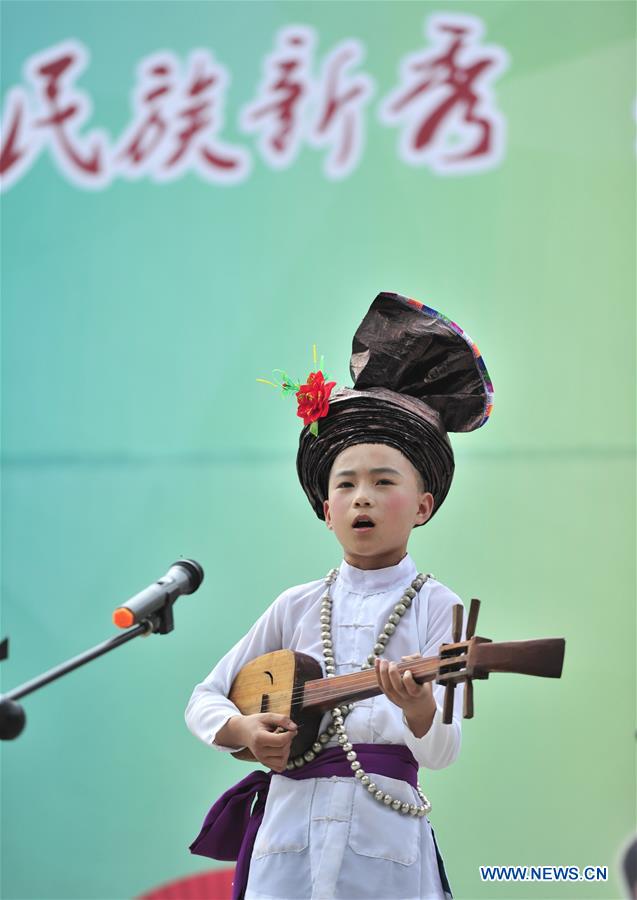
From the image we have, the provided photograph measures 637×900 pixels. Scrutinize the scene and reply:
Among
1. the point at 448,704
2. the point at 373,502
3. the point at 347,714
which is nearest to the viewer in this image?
the point at 448,704

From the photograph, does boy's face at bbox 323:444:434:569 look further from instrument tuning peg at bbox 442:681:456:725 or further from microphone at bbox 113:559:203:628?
instrument tuning peg at bbox 442:681:456:725

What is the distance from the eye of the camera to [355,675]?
205 centimetres

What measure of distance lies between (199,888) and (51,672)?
156 cm

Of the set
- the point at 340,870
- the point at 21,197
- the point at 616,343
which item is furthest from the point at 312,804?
the point at 21,197

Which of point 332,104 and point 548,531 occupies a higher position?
point 332,104

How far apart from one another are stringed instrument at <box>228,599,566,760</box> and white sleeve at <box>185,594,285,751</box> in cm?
3

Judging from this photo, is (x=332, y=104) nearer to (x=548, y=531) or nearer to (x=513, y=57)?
(x=513, y=57)

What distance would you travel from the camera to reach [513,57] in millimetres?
3520

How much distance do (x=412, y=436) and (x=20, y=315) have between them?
1.82 m

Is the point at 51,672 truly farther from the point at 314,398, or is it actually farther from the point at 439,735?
the point at 314,398

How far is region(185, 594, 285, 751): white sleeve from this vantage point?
2188 millimetres

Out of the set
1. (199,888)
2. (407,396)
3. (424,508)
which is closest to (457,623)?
(424,508)
